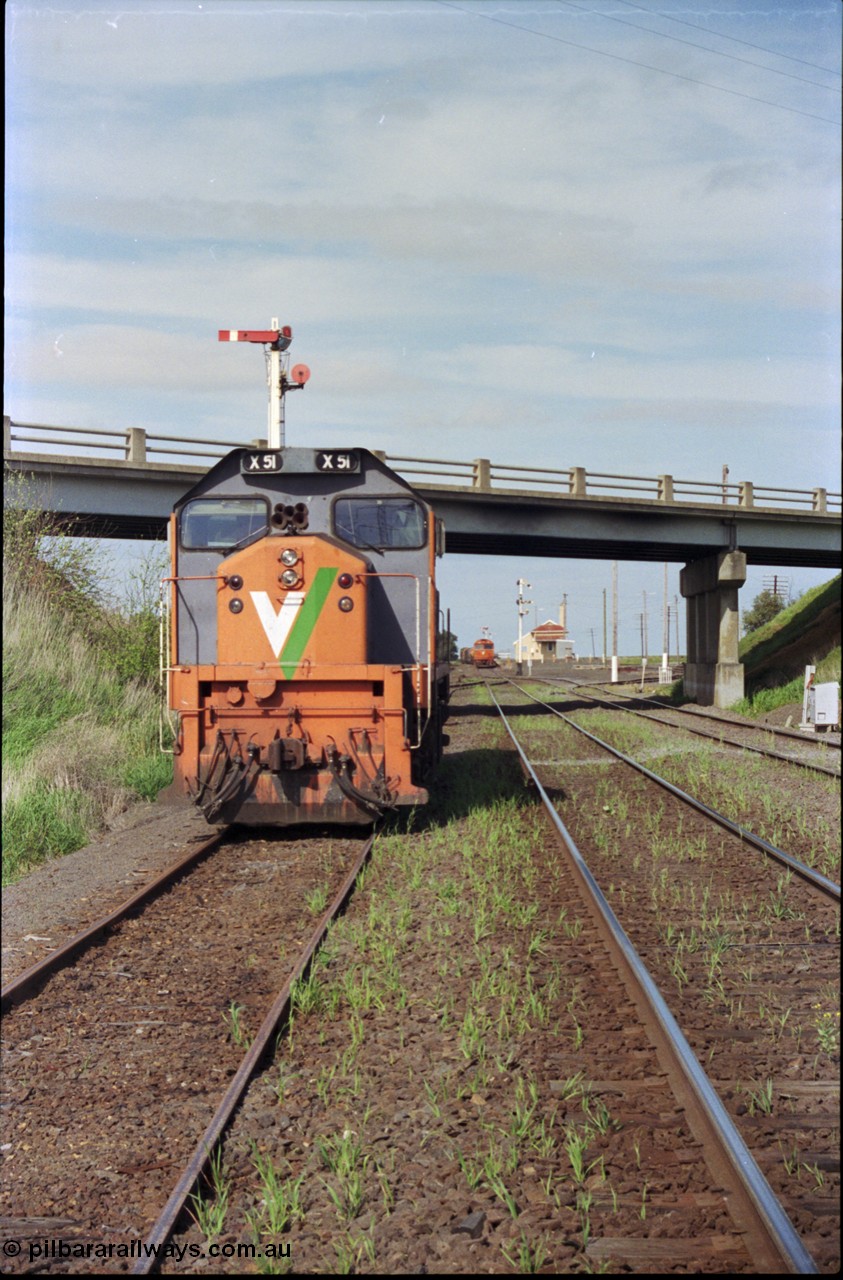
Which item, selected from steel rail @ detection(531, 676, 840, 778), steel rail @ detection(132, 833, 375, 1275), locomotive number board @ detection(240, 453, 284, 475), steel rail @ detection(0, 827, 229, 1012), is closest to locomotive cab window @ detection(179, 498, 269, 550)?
locomotive number board @ detection(240, 453, 284, 475)

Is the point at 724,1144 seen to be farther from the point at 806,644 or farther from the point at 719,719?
the point at 719,719

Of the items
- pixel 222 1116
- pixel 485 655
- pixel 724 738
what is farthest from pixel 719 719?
pixel 485 655

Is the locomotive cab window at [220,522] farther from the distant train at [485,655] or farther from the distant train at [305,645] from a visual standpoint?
the distant train at [485,655]

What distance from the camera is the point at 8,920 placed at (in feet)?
25.9

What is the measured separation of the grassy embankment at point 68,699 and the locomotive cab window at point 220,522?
9.89 feet

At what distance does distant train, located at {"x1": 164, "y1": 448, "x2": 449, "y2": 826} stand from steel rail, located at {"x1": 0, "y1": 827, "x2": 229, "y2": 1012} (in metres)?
1.08

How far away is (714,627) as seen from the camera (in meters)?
29.3

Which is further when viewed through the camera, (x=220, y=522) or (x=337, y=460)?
(x=220, y=522)

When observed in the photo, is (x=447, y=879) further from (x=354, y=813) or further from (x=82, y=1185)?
(x=82, y=1185)

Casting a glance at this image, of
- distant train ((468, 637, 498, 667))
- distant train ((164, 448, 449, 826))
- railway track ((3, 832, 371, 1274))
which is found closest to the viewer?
railway track ((3, 832, 371, 1274))

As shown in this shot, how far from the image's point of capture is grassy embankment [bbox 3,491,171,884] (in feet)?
37.2

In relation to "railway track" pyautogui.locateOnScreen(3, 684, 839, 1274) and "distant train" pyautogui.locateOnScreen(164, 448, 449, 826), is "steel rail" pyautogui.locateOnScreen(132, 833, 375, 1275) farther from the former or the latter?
"distant train" pyautogui.locateOnScreen(164, 448, 449, 826)

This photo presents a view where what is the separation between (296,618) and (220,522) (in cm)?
136

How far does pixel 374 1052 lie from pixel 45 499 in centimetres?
1865
